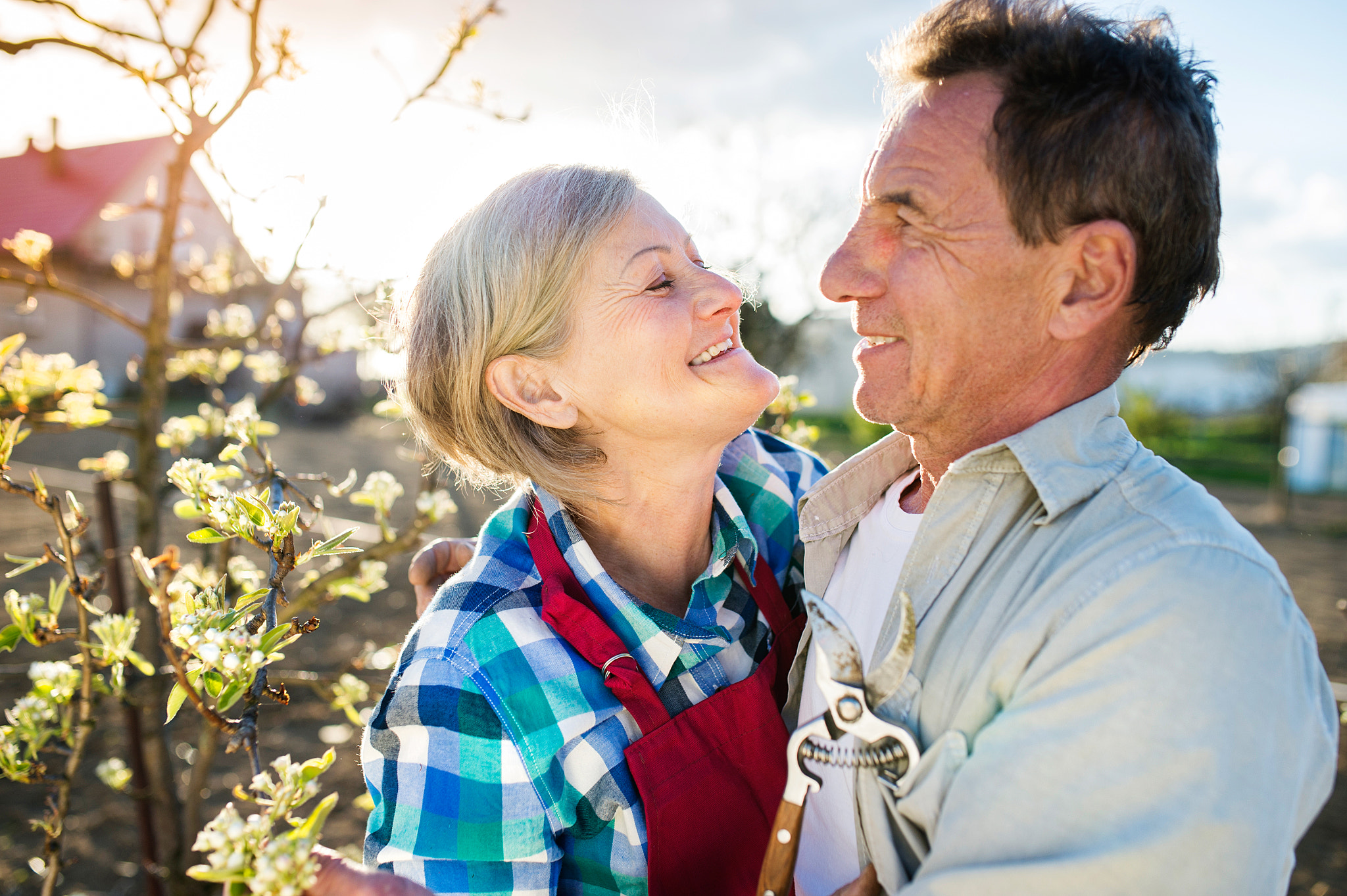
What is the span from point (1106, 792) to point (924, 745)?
1.03 ft

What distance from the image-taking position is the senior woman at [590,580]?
59.5 inches

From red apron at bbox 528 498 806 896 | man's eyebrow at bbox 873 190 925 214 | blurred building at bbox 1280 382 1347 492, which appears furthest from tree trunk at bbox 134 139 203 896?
blurred building at bbox 1280 382 1347 492

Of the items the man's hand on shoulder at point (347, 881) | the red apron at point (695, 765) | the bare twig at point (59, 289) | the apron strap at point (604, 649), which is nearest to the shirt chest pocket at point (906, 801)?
the red apron at point (695, 765)

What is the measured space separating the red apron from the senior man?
4.6 inches

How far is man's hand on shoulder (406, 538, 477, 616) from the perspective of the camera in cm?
220

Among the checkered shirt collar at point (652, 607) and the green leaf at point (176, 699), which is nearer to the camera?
the green leaf at point (176, 699)

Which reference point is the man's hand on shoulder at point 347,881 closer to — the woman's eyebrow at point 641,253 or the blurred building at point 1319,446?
the woman's eyebrow at point 641,253

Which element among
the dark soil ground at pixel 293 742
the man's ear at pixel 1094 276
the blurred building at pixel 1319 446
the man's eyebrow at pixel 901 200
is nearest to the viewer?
the man's ear at pixel 1094 276

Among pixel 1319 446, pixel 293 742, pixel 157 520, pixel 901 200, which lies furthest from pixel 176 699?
pixel 1319 446

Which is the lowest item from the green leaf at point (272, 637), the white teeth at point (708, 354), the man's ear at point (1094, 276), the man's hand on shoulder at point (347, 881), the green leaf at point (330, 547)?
the man's hand on shoulder at point (347, 881)

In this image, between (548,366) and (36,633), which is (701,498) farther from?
(36,633)

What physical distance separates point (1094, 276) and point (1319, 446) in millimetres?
20857

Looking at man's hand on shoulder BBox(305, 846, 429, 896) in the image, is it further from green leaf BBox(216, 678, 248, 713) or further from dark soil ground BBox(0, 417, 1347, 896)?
dark soil ground BBox(0, 417, 1347, 896)

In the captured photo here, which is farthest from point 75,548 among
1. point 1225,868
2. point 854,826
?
point 1225,868
